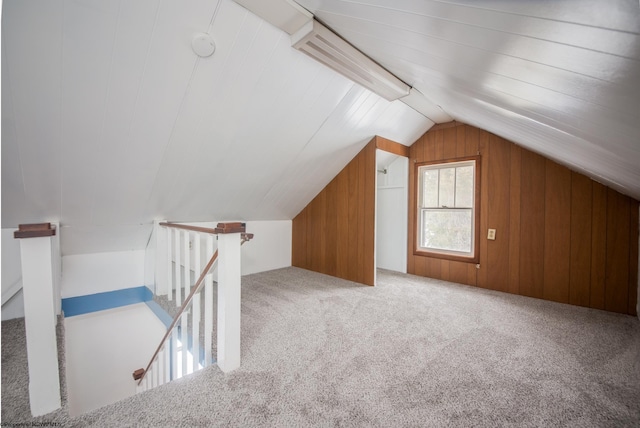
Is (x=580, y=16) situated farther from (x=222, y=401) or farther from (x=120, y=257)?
(x=120, y=257)

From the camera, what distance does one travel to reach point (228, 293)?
1697 mm

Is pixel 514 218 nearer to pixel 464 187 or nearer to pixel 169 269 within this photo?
pixel 464 187

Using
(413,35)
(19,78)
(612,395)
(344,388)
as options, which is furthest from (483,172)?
(19,78)

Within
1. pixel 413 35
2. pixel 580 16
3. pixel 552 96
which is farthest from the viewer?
pixel 413 35

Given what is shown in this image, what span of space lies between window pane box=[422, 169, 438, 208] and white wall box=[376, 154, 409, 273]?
0.87ft

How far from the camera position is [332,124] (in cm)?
295

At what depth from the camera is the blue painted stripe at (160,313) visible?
9.18ft

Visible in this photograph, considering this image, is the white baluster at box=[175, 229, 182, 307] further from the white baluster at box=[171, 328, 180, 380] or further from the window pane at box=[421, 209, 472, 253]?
the window pane at box=[421, 209, 472, 253]

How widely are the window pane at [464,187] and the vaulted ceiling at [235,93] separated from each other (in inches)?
44.9

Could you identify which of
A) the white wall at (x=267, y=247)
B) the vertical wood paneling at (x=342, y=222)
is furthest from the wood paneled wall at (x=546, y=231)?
the white wall at (x=267, y=247)

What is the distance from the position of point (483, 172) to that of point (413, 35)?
2.68 meters

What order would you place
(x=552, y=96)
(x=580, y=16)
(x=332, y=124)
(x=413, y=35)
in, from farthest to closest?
(x=332, y=124)
(x=413, y=35)
(x=552, y=96)
(x=580, y=16)

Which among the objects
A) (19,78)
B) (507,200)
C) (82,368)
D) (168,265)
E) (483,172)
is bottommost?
(82,368)

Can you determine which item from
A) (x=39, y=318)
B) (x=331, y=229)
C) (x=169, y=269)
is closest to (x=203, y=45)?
(x=39, y=318)
